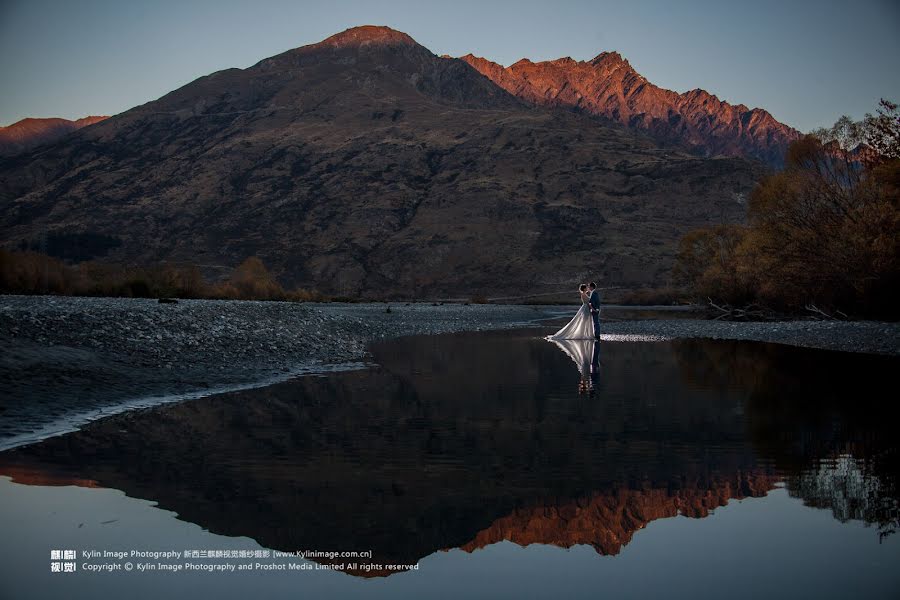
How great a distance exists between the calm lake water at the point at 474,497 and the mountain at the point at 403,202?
110057mm

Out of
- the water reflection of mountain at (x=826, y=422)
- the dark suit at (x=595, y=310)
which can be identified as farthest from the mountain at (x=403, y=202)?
the water reflection of mountain at (x=826, y=422)

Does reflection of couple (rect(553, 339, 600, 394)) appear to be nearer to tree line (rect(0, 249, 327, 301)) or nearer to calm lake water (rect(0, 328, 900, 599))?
calm lake water (rect(0, 328, 900, 599))

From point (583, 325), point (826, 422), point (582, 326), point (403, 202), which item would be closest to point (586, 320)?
point (583, 325)

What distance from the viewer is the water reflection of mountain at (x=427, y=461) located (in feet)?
26.5

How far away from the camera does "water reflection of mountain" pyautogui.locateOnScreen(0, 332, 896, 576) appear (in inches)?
318

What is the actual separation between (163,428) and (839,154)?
1599 inches

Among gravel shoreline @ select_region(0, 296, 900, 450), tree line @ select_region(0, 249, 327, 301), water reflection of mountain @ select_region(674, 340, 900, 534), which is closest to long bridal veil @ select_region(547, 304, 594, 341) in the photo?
gravel shoreline @ select_region(0, 296, 900, 450)

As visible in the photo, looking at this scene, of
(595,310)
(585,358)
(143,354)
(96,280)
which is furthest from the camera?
(96,280)

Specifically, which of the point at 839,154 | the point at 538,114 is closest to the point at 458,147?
the point at 538,114

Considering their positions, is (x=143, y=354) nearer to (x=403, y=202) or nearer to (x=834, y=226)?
(x=834, y=226)

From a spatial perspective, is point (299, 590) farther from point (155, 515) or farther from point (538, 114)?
point (538, 114)

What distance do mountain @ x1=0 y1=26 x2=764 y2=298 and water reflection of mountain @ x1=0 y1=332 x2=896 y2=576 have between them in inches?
4254

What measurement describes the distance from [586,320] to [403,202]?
393 feet

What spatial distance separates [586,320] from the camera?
38812mm
